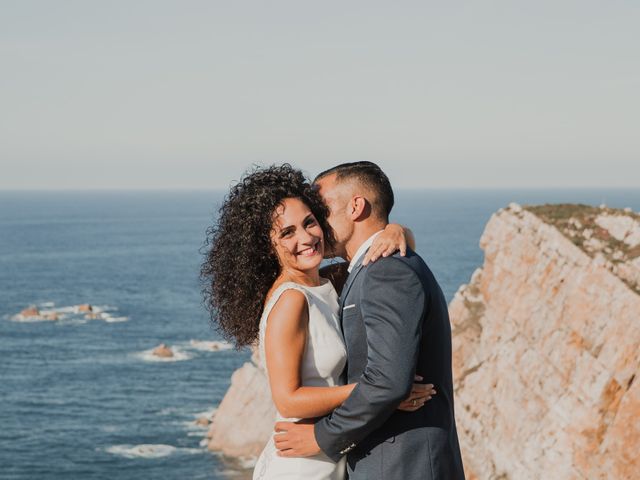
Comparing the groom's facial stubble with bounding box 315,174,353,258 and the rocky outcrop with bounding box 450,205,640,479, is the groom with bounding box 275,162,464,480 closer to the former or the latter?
the groom's facial stubble with bounding box 315,174,353,258

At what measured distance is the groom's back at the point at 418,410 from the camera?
6.64 m

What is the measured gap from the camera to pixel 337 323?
7.07 metres

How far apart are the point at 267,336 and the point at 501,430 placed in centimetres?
2857

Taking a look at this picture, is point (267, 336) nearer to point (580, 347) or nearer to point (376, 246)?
point (376, 246)

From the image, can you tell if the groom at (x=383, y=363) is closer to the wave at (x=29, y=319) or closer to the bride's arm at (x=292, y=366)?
the bride's arm at (x=292, y=366)

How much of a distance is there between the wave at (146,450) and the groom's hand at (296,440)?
5454cm

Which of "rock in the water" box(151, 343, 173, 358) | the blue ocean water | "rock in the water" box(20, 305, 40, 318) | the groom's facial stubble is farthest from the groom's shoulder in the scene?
"rock in the water" box(20, 305, 40, 318)

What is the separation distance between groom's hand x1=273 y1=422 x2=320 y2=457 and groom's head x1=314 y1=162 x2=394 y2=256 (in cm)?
157

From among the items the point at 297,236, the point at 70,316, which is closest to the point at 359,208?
the point at 297,236

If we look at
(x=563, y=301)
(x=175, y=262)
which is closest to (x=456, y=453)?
(x=563, y=301)

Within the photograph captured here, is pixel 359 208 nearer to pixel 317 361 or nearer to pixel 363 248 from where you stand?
pixel 363 248

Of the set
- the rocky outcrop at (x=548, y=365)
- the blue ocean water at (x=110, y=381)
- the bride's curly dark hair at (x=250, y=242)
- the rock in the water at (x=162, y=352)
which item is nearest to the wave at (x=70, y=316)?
the blue ocean water at (x=110, y=381)

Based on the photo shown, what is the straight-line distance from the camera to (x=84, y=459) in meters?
59.5

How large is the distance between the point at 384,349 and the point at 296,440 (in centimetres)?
117
